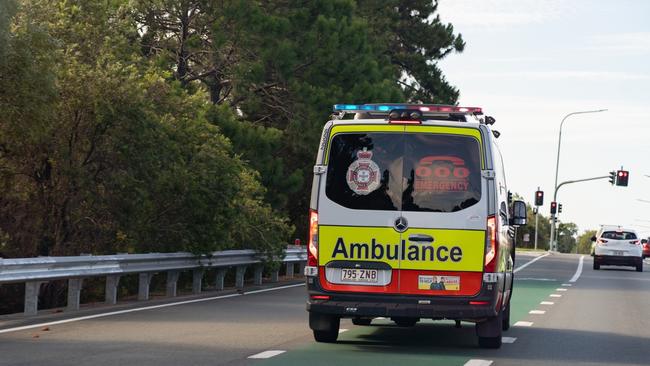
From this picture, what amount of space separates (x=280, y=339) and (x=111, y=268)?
5217mm

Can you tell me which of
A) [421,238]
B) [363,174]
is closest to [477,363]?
[421,238]

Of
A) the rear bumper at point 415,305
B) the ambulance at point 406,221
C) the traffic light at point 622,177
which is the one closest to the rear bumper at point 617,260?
the ambulance at point 406,221

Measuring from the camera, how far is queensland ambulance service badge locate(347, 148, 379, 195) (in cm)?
1364

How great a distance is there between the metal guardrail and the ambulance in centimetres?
451

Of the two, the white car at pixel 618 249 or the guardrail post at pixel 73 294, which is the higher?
the white car at pixel 618 249

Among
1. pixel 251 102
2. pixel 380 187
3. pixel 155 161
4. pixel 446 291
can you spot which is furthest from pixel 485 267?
pixel 251 102

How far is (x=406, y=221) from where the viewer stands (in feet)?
44.4

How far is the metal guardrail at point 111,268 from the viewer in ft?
54.6

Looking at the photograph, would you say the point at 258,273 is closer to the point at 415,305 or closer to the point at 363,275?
the point at 363,275

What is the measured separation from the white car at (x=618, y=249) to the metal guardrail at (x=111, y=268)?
70.3ft

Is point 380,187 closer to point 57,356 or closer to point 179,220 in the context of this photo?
point 57,356

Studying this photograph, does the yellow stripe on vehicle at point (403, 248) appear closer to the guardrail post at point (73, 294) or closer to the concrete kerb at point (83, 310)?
the concrete kerb at point (83, 310)

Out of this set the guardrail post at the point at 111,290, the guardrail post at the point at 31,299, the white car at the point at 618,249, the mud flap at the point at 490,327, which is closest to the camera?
the mud flap at the point at 490,327

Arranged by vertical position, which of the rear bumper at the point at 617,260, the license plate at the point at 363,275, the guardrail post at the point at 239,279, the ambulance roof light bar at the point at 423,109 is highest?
the ambulance roof light bar at the point at 423,109
